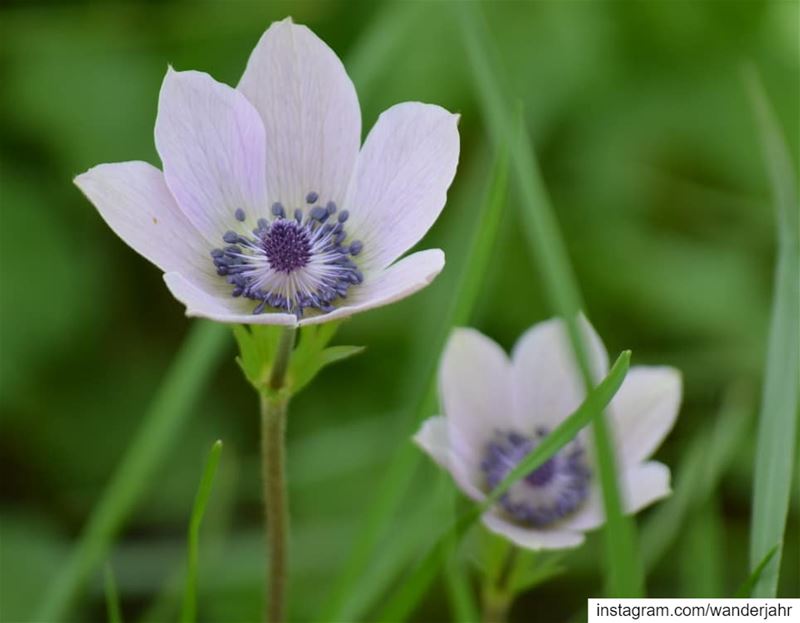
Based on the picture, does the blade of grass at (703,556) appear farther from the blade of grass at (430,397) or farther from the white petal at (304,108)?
the white petal at (304,108)

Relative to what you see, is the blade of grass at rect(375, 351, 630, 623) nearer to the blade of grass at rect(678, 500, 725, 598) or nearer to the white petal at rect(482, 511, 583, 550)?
the white petal at rect(482, 511, 583, 550)

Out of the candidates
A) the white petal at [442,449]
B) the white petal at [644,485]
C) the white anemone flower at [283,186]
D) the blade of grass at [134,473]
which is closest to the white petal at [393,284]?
the white anemone flower at [283,186]

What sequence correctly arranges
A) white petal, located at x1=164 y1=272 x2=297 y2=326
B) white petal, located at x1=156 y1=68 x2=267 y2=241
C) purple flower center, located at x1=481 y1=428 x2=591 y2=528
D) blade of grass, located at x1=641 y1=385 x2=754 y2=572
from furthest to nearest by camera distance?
blade of grass, located at x1=641 y1=385 x2=754 y2=572
purple flower center, located at x1=481 y1=428 x2=591 y2=528
white petal, located at x1=156 y1=68 x2=267 y2=241
white petal, located at x1=164 y1=272 x2=297 y2=326

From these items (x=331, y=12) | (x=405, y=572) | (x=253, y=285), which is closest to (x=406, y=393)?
(x=405, y=572)

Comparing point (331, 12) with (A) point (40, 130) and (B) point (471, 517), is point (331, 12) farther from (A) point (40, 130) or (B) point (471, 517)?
(B) point (471, 517)

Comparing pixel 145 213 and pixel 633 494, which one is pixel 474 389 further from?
pixel 145 213

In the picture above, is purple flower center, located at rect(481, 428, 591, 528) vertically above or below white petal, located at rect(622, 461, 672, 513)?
above

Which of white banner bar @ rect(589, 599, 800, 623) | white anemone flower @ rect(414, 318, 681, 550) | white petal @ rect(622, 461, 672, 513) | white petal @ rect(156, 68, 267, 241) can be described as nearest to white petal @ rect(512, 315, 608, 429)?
white anemone flower @ rect(414, 318, 681, 550)
